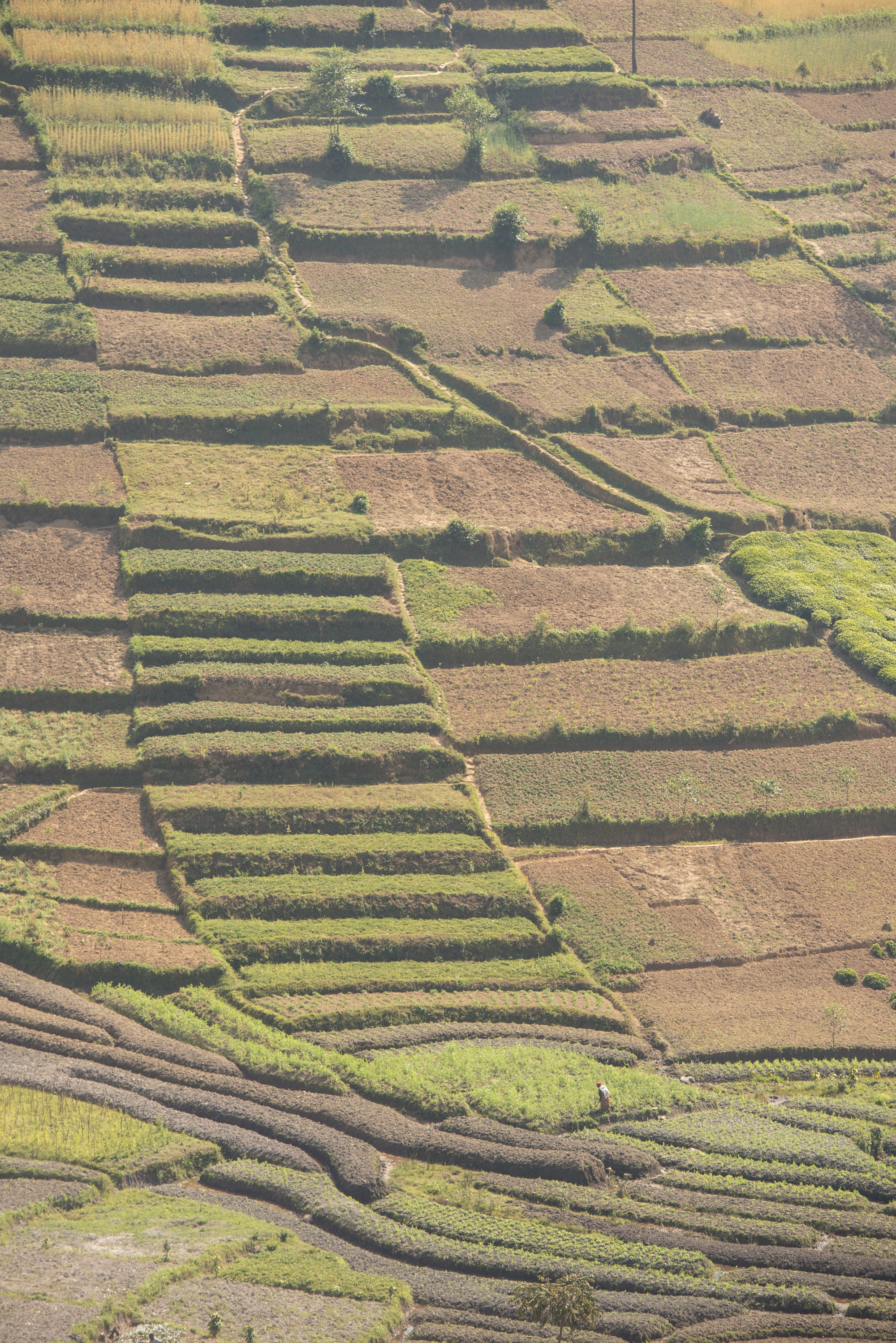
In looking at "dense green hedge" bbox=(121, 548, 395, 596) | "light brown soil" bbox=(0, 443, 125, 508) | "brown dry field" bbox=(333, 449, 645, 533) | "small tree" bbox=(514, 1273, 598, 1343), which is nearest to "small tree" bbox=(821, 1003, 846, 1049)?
"small tree" bbox=(514, 1273, 598, 1343)

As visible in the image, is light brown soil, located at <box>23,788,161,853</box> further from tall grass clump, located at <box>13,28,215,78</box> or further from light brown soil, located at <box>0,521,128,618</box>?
tall grass clump, located at <box>13,28,215,78</box>

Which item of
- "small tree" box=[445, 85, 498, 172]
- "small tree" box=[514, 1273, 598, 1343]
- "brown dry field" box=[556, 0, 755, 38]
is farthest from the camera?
"brown dry field" box=[556, 0, 755, 38]

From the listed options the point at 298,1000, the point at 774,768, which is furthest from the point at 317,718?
the point at 774,768

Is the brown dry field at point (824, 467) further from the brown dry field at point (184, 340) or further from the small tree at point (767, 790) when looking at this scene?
the brown dry field at point (184, 340)

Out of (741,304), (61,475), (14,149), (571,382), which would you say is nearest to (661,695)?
→ (571,382)

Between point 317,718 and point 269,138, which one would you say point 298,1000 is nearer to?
point 317,718

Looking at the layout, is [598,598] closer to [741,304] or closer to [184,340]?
[184,340]
